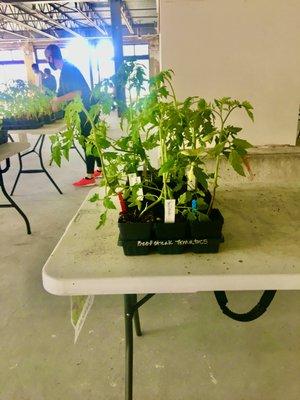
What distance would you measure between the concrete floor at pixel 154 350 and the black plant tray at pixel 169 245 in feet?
2.02

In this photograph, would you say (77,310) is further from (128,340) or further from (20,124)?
(20,124)

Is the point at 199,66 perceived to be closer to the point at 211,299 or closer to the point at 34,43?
the point at 211,299

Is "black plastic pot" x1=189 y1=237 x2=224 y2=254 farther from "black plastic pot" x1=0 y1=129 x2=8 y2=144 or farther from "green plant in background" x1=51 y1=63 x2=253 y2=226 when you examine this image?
"black plastic pot" x1=0 y1=129 x2=8 y2=144

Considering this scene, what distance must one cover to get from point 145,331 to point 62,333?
0.42 metres

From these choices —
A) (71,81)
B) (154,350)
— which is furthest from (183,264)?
(71,81)

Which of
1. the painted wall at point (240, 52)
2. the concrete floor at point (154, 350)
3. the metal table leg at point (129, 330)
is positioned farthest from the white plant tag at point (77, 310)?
the painted wall at point (240, 52)

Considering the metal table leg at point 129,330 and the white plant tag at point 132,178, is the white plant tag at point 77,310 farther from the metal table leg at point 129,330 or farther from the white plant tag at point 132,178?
the white plant tag at point 132,178

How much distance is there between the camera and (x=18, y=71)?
572 inches

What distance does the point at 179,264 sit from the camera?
32.9 inches

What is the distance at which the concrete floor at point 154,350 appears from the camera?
130cm

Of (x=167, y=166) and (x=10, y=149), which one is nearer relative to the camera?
(x=167, y=166)

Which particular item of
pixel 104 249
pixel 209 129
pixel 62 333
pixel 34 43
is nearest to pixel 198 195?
pixel 209 129

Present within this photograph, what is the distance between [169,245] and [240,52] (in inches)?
49.5

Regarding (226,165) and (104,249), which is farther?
(226,165)
